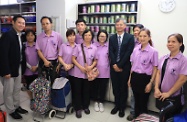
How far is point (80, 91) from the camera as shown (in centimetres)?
239

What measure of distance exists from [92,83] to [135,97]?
0.82 m

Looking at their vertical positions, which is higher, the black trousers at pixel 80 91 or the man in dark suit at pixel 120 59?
the man in dark suit at pixel 120 59

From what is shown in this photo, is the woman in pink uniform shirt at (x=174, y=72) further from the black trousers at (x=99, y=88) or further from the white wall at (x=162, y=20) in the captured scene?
the white wall at (x=162, y=20)

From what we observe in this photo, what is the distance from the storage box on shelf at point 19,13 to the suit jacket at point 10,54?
8.82 ft

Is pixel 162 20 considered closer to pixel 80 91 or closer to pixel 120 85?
pixel 120 85

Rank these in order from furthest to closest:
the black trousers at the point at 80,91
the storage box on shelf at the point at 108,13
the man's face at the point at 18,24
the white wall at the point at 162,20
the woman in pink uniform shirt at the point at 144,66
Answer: the storage box on shelf at the point at 108,13 → the white wall at the point at 162,20 → the black trousers at the point at 80,91 → the man's face at the point at 18,24 → the woman in pink uniform shirt at the point at 144,66

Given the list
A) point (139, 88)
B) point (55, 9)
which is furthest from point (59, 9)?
point (139, 88)

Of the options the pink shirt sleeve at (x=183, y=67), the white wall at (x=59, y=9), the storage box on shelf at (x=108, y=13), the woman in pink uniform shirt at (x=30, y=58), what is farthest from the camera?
the storage box on shelf at (x=108, y=13)

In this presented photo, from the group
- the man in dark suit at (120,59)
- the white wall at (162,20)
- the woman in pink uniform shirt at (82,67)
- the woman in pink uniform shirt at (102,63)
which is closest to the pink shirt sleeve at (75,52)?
the woman in pink uniform shirt at (82,67)

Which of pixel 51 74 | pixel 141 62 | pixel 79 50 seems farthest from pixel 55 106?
pixel 141 62

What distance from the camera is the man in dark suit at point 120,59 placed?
7.42 feet

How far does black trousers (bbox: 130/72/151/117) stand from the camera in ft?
6.45

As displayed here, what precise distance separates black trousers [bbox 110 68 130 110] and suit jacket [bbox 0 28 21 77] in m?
1.45

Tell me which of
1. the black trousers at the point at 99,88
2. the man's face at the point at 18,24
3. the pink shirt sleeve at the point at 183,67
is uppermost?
the man's face at the point at 18,24
